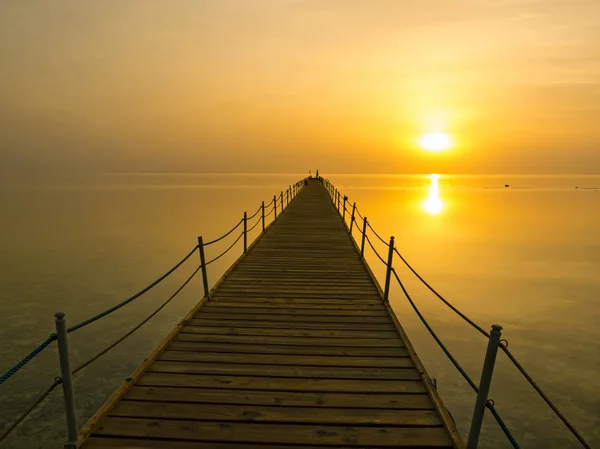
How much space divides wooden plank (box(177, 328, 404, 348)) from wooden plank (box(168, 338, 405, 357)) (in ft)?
0.29

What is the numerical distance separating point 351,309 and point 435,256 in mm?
20734

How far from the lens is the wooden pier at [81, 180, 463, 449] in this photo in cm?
344

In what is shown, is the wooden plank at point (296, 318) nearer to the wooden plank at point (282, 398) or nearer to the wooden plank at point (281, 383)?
the wooden plank at point (281, 383)

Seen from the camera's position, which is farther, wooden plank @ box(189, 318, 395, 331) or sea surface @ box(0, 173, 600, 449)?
sea surface @ box(0, 173, 600, 449)

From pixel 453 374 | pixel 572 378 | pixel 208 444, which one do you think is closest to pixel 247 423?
pixel 208 444

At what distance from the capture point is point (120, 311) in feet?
44.9

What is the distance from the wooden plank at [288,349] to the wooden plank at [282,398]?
926 millimetres

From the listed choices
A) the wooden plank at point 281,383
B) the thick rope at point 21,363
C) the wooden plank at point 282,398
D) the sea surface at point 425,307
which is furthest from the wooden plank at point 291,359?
the sea surface at point 425,307

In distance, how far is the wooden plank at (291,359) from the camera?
4.75 metres

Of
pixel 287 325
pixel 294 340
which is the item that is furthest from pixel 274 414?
pixel 287 325

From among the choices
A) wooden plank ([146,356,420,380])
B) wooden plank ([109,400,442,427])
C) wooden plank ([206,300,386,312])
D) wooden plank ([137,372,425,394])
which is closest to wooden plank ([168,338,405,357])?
wooden plank ([146,356,420,380])

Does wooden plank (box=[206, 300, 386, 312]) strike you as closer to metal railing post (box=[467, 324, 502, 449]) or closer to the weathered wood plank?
the weathered wood plank

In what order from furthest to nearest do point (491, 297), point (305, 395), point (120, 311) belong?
point (491, 297) < point (120, 311) < point (305, 395)

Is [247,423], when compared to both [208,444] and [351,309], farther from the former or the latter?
[351,309]
